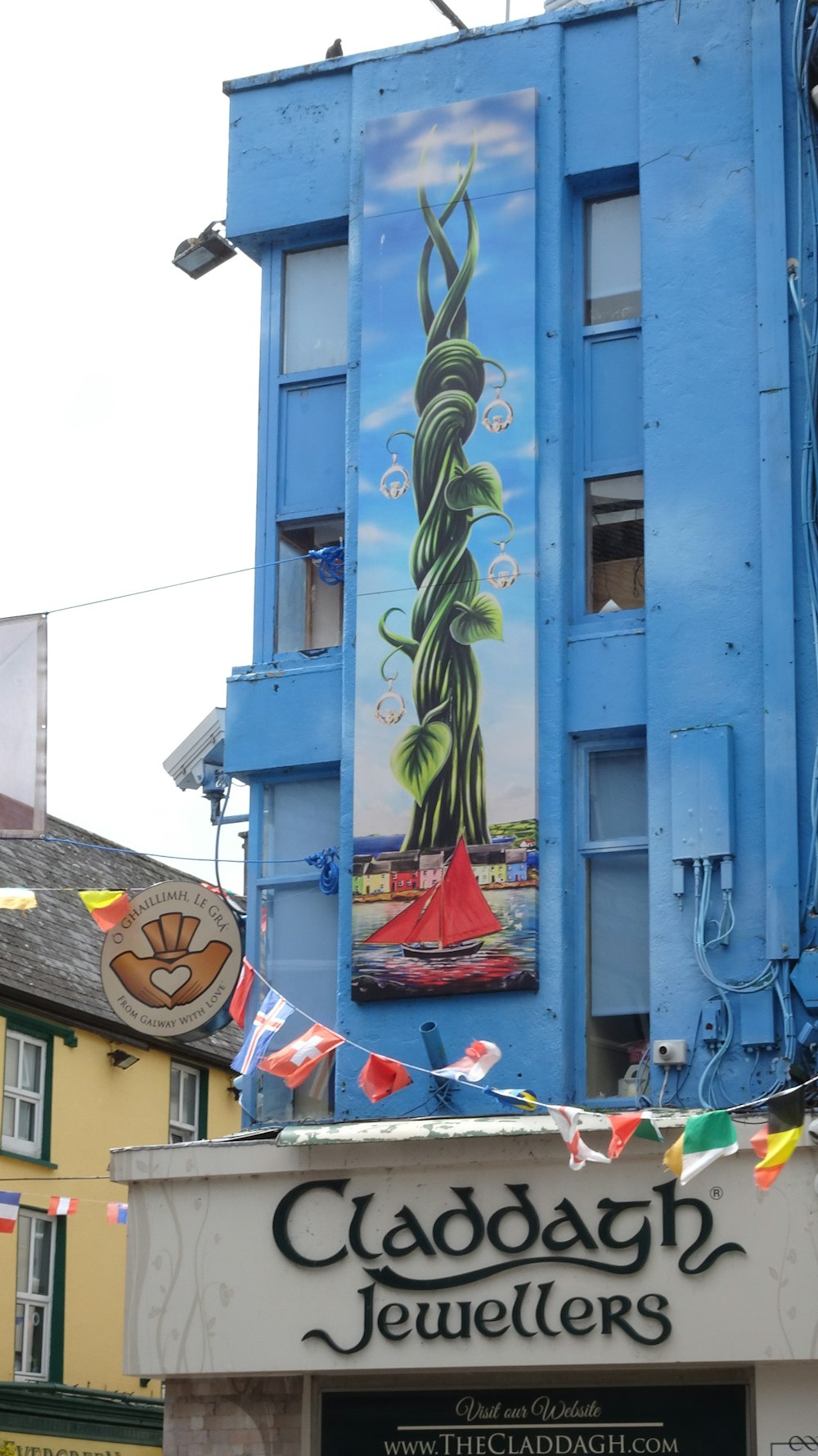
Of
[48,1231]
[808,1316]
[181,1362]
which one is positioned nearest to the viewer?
[808,1316]

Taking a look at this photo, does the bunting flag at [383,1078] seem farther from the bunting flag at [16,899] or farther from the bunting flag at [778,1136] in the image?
the bunting flag at [16,899]

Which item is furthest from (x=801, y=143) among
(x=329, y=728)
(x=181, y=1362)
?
(x=181, y=1362)

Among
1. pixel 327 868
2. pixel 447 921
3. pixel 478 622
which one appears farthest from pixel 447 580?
pixel 447 921

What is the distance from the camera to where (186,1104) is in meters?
28.2

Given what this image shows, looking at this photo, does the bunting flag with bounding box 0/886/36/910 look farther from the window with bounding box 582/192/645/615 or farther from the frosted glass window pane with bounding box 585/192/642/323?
the frosted glass window pane with bounding box 585/192/642/323

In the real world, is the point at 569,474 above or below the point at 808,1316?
above

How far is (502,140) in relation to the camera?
666 inches

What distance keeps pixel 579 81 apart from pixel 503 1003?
24.6ft

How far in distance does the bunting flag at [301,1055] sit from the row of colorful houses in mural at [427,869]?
134 cm

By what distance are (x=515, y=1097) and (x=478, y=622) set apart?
3.91 meters

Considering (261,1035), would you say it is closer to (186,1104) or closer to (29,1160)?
(29,1160)

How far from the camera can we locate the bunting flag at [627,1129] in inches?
523

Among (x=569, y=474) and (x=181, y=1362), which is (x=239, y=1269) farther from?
(x=569, y=474)

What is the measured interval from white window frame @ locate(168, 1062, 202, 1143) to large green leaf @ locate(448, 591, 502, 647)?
1324 centimetres
